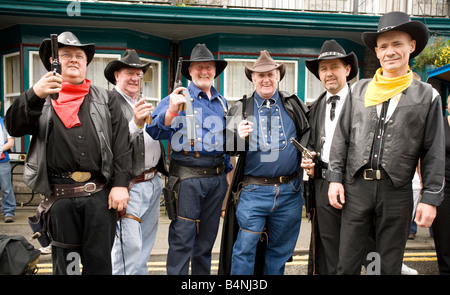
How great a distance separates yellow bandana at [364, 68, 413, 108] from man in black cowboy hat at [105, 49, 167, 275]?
1851 mm

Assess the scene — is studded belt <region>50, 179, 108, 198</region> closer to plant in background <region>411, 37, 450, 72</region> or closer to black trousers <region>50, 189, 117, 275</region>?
black trousers <region>50, 189, 117, 275</region>

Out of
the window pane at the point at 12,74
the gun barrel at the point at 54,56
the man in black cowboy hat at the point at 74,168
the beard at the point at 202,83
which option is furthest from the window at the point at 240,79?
the gun barrel at the point at 54,56

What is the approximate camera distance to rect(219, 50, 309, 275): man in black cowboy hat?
11.3 ft

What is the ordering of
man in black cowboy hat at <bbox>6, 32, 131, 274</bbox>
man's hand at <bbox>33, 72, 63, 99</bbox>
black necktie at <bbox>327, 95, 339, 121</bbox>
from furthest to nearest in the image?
black necktie at <bbox>327, 95, 339, 121</bbox> → man in black cowboy hat at <bbox>6, 32, 131, 274</bbox> → man's hand at <bbox>33, 72, 63, 99</bbox>

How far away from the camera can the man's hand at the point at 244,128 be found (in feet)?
10.7

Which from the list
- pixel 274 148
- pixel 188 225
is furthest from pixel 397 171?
pixel 188 225

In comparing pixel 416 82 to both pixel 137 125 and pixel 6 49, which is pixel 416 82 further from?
pixel 6 49

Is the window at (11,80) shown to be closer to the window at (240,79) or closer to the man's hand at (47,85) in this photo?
Result: the window at (240,79)

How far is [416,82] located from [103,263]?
113 inches

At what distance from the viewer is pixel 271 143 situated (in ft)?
11.4

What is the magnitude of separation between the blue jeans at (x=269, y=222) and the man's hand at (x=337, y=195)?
0.54 meters

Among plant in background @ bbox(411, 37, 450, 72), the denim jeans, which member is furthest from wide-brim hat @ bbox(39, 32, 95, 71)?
plant in background @ bbox(411, 37, 450, 72)

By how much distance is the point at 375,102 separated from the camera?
2871 millimetres

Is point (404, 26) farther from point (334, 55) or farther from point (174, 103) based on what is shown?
point (174, 103)
